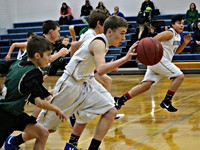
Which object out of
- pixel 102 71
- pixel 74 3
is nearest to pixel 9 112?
pixel 102 71

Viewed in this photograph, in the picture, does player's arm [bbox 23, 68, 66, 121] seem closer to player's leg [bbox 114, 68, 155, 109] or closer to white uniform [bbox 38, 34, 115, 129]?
white uniform [bbox 38, 34, 115, 129]

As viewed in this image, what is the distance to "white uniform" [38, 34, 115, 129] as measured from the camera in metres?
4.82

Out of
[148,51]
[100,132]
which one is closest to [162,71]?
[148,51]

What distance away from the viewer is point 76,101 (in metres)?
4.86

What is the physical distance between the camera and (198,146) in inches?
206

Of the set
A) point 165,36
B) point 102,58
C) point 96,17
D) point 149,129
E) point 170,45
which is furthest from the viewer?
point 170,45

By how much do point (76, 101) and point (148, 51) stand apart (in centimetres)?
88

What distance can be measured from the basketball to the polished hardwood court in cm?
98

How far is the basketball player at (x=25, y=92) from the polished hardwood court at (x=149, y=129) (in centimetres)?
120

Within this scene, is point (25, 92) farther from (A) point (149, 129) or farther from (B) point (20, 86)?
(A) point (149, 129)

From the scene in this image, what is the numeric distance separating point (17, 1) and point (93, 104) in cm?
1802

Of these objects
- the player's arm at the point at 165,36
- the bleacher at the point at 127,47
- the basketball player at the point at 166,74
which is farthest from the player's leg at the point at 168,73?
the bleacher at the point at 127,47

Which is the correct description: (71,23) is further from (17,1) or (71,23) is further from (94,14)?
(94,14)

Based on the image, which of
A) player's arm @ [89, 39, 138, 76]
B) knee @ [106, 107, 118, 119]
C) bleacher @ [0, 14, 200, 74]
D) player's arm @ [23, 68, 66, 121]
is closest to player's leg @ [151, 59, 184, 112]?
knee @ [106, 107, 118, 119]
